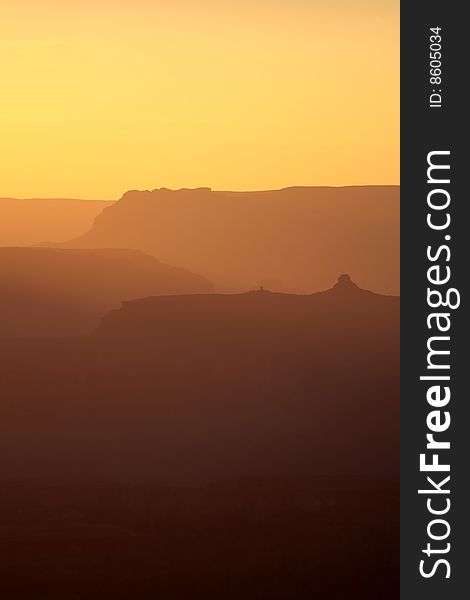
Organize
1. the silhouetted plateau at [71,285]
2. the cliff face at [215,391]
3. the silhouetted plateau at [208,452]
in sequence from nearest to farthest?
the silhouetted plateau at [208,452], the cliff face at [215,391], the silhouetted plateau at [71,285]

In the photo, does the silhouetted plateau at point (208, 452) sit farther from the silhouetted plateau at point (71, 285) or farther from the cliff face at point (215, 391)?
the silhouetted plateau at point (71, 285)

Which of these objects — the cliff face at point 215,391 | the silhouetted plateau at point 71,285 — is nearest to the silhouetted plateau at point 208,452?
the cliff face at point 215,391

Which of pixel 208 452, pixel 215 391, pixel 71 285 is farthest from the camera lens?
pixel 71 285

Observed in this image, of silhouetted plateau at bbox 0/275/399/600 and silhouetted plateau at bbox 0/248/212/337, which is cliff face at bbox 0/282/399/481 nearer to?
silhouetted plateau at bbox 0/275/399/600

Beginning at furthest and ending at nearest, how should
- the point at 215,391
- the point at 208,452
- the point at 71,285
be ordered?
the point at 71,285
the point at 215,391
the point at 208,452

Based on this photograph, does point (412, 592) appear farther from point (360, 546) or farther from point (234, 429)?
point (234, 429)

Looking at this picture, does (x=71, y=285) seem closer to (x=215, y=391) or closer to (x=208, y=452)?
(x=215, y=391)

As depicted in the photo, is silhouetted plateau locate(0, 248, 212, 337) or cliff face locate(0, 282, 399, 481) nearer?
cliff face locate(0, 282, 399, 481)

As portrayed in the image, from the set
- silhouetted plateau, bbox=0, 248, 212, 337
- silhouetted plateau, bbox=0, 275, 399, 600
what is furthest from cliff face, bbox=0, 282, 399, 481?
silhouetted plateau, bbox=0, 248, 212, 337

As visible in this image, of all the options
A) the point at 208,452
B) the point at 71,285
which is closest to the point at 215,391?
the point at 208,452
